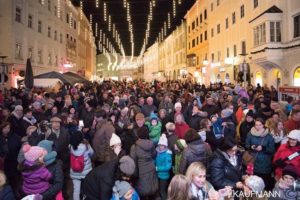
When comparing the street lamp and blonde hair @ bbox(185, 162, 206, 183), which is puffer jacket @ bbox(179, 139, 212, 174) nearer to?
blonde hair @ bbox(185, 162, 206, 183)

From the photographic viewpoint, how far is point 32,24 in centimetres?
2883

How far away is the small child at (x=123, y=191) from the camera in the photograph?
4207 mm

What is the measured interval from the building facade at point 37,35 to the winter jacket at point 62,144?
1837 cm

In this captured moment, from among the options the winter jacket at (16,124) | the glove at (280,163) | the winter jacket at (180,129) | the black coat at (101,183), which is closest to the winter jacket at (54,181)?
the black coat at (101,183)

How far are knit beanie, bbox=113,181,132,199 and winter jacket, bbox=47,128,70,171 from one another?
10.1 feet

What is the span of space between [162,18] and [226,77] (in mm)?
10736

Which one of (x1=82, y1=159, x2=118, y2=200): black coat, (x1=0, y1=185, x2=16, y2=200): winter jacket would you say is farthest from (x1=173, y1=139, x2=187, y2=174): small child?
(x1=0, y1=185, x2=16, y2=200): winter jacket

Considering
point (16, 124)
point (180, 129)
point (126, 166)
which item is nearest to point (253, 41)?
point (180, 129)

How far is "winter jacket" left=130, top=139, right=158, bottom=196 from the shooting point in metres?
5.70

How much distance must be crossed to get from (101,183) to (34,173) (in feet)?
3.07

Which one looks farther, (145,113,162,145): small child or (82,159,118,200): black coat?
(145,113,162,145): small child

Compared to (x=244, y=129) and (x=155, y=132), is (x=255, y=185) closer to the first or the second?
(x=155, y=132)

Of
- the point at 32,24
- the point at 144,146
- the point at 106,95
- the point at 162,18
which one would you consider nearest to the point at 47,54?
the point at 32,24

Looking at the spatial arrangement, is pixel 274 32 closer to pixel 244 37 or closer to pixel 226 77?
pixel 244 37
